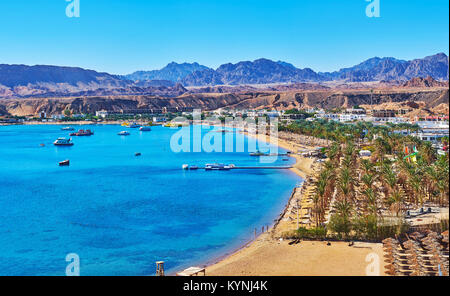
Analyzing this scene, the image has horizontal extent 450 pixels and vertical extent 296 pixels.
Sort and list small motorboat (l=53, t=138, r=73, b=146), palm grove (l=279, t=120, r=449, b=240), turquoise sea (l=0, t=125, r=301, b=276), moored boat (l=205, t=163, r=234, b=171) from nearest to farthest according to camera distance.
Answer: palm grove (l=279, t=120, r=449, b=240) < turquoise sea (l=0, t=125, r=301, b=276) < moored boat (l=205, t=163, r=234, b=171) < small motorboat (l=53, t=138, r=73, b=146)

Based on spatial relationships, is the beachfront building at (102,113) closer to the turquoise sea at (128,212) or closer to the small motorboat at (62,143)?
the small motorboat at (62,143)

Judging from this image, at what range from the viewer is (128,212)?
104ft

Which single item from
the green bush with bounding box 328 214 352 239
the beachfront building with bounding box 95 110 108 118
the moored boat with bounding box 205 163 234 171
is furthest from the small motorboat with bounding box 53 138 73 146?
the beachfront building with bounding box 95 110 108 118

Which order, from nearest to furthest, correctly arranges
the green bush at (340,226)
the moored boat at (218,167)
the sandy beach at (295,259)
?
the sandy beach at (295,259) → the green bush at (340,226) → the moored boat at (218,167)

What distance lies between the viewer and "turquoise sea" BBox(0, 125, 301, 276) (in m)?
22.8

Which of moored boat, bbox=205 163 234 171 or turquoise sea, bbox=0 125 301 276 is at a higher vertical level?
moored boat, bbox=205 163 234 171

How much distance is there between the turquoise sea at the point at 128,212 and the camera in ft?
74.8

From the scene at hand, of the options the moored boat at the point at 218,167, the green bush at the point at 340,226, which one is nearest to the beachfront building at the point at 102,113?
the moored boat at the point at 218,167

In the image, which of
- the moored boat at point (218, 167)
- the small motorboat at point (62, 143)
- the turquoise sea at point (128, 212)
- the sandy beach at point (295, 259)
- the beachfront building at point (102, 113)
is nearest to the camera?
the sandy beach at point (295, 259)

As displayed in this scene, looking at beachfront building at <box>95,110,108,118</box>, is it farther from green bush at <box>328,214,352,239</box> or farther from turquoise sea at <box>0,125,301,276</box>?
green bush at <box>328,214,352,239</box>

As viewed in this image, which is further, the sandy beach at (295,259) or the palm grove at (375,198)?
the palm grove at (375,198)

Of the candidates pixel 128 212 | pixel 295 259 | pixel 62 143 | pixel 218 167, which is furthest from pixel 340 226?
pixel 62 143

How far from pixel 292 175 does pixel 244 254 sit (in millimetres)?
24592

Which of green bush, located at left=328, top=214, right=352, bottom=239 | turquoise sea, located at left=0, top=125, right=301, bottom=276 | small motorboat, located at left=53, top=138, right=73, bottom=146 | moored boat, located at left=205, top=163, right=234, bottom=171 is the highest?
small motorboat, located at left=53, top=138, right=73, bottom=146
